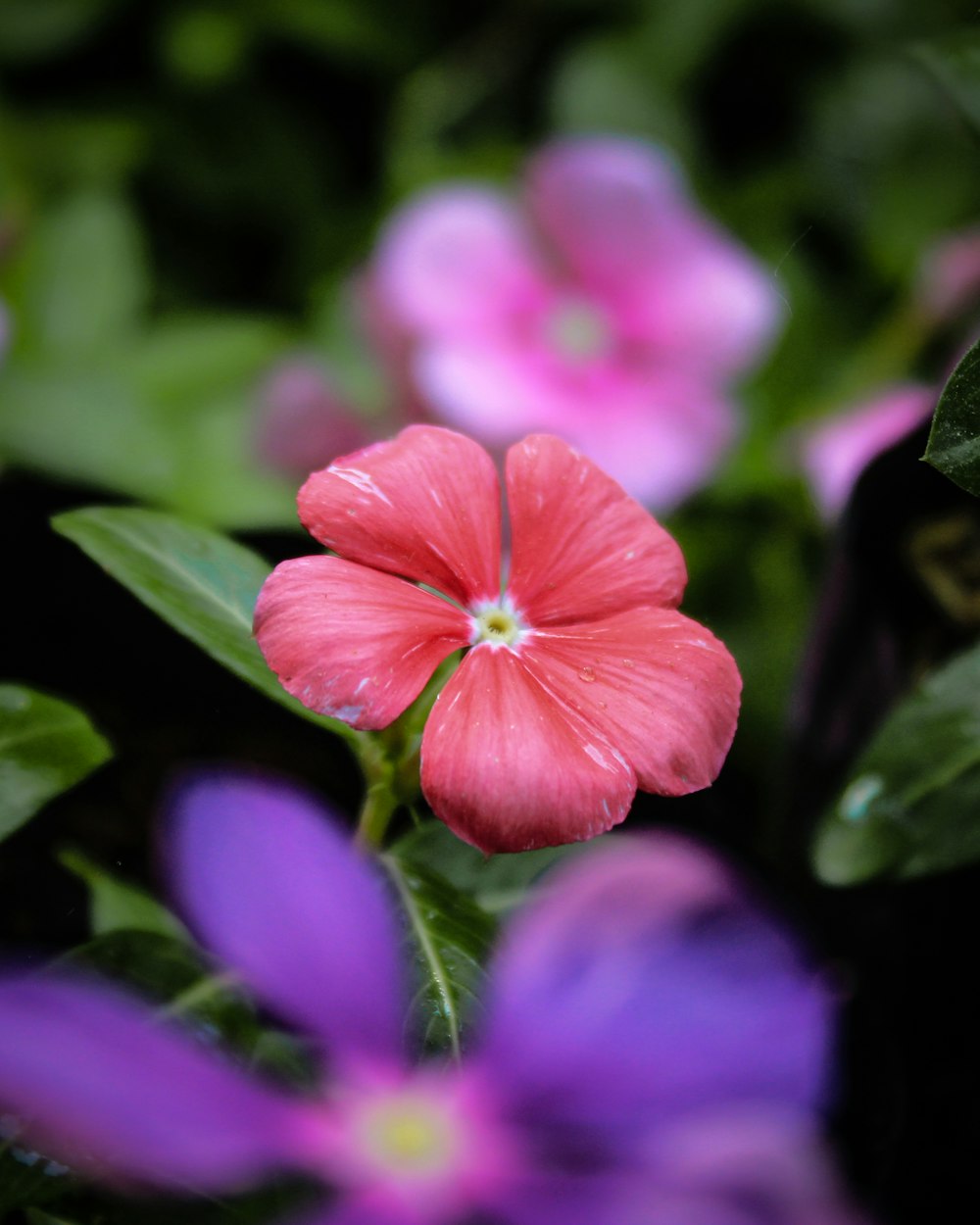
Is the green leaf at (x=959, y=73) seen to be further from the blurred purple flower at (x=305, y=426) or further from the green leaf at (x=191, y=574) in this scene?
the blurred purple flower at (x=305, y=426)

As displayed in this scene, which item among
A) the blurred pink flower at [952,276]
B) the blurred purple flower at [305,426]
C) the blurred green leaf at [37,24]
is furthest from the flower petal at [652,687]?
the blurred green leaf at [37,24]

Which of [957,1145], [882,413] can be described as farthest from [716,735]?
[882,413]

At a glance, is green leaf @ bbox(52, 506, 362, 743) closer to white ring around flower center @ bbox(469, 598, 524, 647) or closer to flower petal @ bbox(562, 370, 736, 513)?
white ring around flower center @ bbox(469, 598, 524, 647)

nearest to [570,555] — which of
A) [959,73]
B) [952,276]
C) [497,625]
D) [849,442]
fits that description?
[497,625]

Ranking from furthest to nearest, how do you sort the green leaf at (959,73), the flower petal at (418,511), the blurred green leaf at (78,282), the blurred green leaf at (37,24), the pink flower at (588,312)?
the blurred green leaf at (37,24) → the blurred green leaf at (78,282) → the pink flower at (588,312) → the green leaf at (959,73) → the flower petal at (418,511)

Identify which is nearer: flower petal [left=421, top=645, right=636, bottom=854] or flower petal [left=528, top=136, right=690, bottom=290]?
flower petal [left=421, top=645, right=636, bottom=854]

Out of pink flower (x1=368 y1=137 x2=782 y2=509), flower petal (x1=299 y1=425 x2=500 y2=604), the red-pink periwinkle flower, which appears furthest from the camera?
pink flower (x1=368 y1=137 x2=782 y2=509)

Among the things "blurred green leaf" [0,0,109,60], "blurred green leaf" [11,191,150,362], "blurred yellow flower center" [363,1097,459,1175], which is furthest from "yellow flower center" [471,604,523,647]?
"blurred green leaf" [0,0,109,60]
